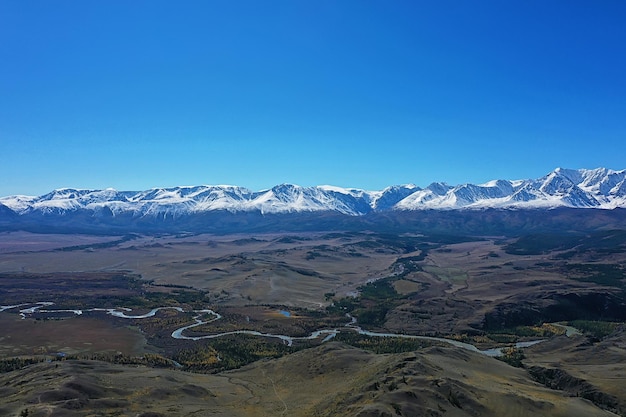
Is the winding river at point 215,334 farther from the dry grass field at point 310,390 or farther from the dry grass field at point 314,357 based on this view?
the dry grass field at point 310,390

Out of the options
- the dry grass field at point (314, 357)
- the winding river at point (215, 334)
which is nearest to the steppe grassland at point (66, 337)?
the dry grass field at point (314, 357)

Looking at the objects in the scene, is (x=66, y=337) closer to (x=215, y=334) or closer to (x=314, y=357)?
(x=215, y=334)

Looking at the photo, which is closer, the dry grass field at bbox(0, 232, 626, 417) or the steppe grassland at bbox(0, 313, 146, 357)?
the dry grass field at bbox(0, 232, 626, 417)

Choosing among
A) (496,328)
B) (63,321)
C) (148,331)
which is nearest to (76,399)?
(148,331)

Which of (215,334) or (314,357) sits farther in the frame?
(215,334)

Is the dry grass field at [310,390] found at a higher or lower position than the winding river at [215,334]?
higher

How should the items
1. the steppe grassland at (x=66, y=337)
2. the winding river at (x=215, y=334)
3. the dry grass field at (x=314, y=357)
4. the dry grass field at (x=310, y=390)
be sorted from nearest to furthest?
the dry grass field at (x=310, y=390) → the dry grass field at (x=314, y=357) → the steppe grassland at (x=66, y=337) → the winding river at (x=215, y=334)

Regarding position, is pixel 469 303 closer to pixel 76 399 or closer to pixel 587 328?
pixel 587 328

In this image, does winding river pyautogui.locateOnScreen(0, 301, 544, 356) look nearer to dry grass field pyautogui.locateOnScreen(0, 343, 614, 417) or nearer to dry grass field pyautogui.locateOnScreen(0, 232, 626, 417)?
dry grass field pyautogui.locateOnScreen(0, 232, 626, 417)

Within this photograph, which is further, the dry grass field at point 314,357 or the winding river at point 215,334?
the winding river at point 215,334

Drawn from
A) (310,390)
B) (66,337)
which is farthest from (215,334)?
(310,390)

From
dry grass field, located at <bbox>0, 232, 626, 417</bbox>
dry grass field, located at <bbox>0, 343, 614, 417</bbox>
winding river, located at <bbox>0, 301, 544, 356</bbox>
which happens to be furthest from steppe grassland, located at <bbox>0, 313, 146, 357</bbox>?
dry grass field, located at <bbox>0, 343, 614, 417</bbox>
